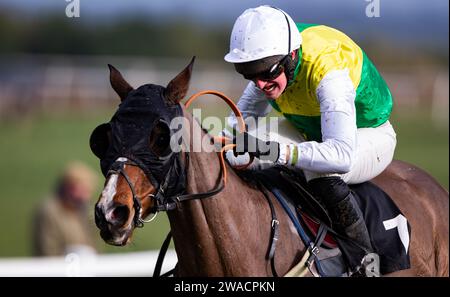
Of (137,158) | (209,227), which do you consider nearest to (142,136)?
(137,158)

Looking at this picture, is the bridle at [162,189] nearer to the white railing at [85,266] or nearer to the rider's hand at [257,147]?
the rider's hand at [257,147]

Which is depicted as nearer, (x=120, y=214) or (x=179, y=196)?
(x=120, y=214)

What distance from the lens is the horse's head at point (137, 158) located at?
3529 millimetres

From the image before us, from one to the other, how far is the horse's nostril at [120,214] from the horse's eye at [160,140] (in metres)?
0.29

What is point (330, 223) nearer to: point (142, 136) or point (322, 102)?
point (322, 102)

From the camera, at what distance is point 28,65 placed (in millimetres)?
34812

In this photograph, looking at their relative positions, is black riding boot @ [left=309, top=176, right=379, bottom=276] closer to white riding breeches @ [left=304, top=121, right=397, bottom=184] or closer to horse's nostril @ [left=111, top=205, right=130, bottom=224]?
white riding breeches @ [left=304, top=121, right=397, bottom=184]

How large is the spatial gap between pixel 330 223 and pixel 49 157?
1860cm

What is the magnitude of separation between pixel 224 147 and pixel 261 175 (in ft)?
1.62

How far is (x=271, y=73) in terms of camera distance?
411 centimetres

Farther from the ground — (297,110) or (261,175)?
(297,110)
